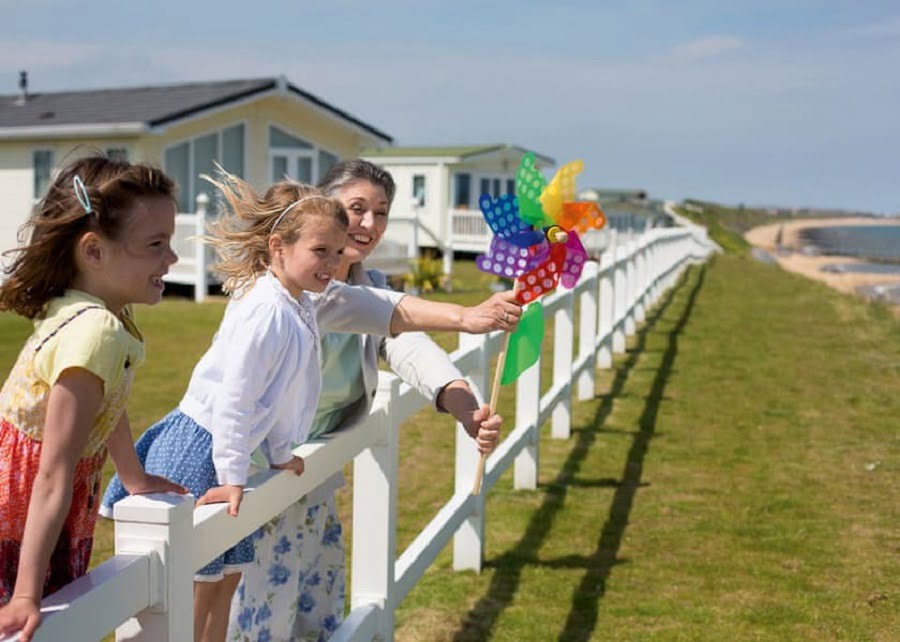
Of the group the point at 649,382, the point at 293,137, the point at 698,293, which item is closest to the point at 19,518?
the point at 649,382

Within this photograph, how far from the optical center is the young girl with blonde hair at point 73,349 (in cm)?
201

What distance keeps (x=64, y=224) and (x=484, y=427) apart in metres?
1.62

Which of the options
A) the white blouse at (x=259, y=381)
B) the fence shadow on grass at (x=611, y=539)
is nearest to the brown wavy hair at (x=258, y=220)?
the white blouse at (x=259, y=381)

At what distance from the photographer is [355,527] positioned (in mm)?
3641

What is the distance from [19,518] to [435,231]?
29435 mm

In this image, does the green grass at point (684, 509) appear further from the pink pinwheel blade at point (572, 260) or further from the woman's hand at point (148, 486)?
the woman's hand at point (148, 486)

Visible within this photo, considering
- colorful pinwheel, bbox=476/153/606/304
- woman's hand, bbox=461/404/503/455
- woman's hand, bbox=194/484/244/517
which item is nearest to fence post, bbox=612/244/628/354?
colorful pinwheel, bbox=476/153/606/304

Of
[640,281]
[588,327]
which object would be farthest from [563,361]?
[640,281]

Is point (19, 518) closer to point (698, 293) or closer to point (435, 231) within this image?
point (698, 293)

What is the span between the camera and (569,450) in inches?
317

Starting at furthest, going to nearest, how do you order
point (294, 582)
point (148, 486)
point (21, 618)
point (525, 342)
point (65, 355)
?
1. point (525, 342)
2. point (294, 582)
3. point (148, 486)
4. point (65, 355)
5. point (21, 618)

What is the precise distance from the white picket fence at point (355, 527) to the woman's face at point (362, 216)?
0.48 m

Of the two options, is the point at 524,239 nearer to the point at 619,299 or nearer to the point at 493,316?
the point at 493,316

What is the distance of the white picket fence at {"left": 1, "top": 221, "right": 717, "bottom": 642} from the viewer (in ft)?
6.31
